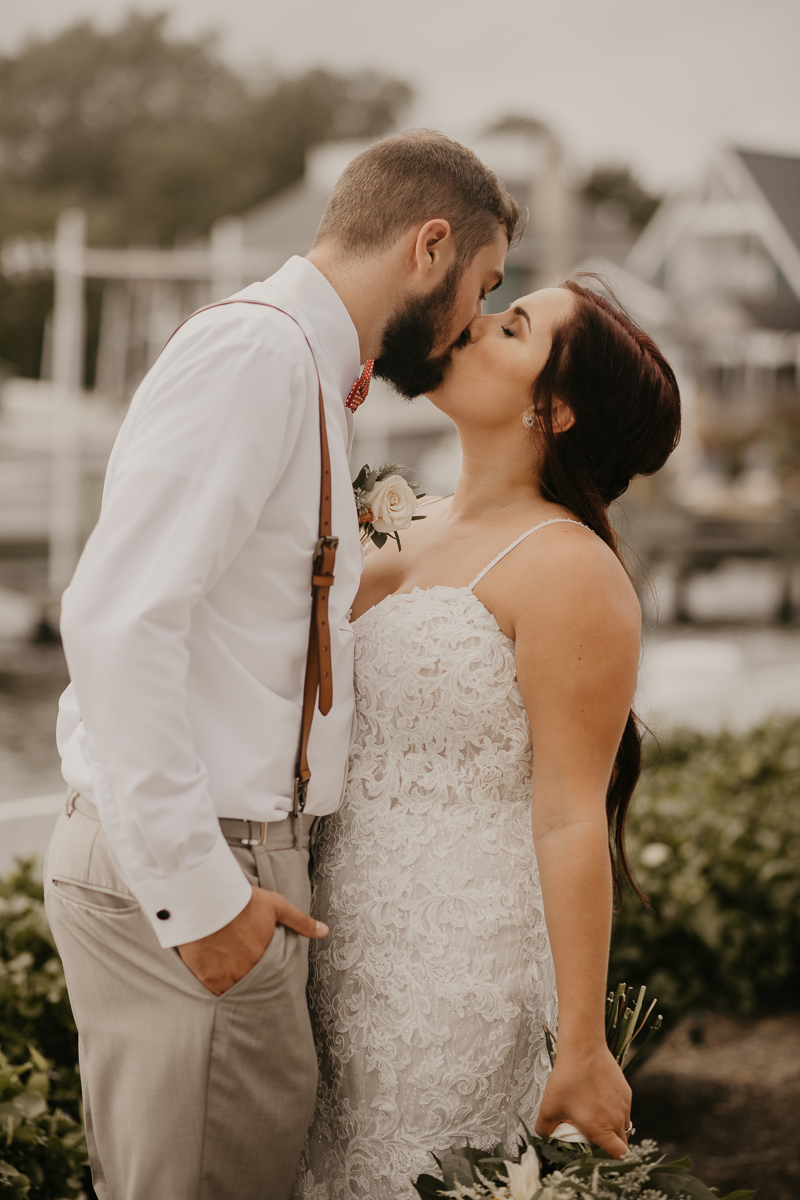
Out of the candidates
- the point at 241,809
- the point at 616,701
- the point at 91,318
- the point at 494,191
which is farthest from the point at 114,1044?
the point at 91,318

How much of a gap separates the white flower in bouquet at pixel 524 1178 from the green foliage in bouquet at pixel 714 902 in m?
1.75

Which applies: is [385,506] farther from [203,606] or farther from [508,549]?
[203,606]

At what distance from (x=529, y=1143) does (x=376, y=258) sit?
1.70m

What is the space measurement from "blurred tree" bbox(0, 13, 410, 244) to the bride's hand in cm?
5573

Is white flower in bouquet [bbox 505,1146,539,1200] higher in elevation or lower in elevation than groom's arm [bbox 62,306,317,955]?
lower

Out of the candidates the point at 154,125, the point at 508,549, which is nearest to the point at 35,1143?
the point at 508,549

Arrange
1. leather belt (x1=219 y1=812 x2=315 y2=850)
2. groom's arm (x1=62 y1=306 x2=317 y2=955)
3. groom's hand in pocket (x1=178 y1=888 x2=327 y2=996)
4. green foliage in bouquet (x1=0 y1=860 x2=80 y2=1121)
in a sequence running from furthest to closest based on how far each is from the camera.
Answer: green foliage in bouquet (x1=0 y1=860 x2=80 y2=1121), leather belt (x1=219 y1=812 x2=315 y2=850), groom's hand in pocket (x1=178 y1=888 x2=327 y2=996), groom's arm (x1=62 y1=306 x2=317 y2=955)

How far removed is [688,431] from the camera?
26.9 m

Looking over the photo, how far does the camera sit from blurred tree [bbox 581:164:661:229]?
5909cm

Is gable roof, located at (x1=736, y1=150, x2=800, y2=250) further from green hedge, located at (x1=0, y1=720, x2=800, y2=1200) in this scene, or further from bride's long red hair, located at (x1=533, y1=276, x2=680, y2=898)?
bride's long red hair, located at (x1=533, y1=276, x2=680, y2=898)

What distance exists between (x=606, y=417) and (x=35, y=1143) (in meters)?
2.02

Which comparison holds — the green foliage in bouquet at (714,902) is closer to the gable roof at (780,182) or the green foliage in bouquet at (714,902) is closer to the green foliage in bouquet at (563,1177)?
the green foliage in bouquet at (563,1177)

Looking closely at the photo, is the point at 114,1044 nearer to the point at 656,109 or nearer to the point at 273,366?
the point at 273,366

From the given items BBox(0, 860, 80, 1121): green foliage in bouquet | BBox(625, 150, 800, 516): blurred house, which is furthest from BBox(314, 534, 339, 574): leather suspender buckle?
BBox(625, 150, 800, 516): blurred house
